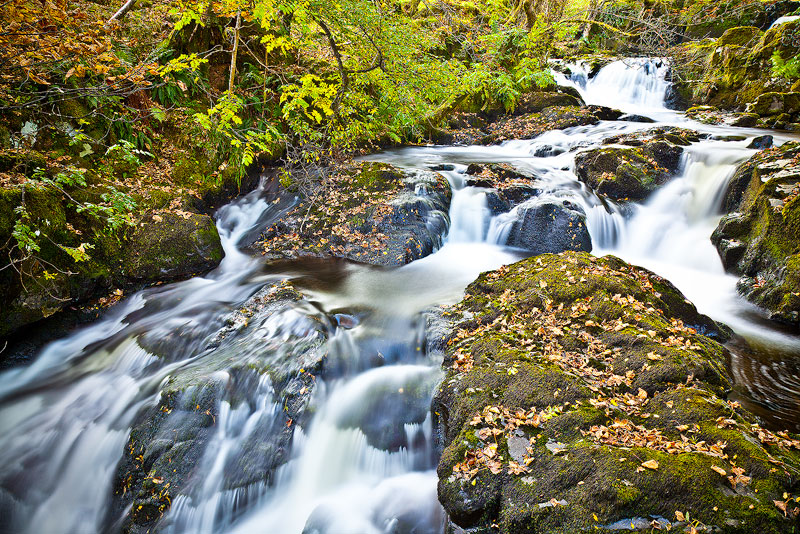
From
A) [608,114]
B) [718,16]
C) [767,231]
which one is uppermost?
[718,16]

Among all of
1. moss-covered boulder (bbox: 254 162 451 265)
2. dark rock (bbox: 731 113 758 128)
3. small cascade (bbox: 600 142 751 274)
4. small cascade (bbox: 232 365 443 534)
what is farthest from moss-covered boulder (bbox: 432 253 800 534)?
dark rock (bbox: 731 113 758 128)

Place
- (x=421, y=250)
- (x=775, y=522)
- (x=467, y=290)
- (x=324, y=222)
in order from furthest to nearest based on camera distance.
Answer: (x=324, y=222), (x=421, y=250), (x=467, y=290), (x=775, y=522)

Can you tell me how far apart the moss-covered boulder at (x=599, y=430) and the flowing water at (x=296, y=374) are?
67 cm

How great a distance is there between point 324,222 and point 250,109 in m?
3.63

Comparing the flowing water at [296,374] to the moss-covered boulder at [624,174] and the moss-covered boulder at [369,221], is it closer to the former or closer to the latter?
the moss-covered boulder at [369,221]

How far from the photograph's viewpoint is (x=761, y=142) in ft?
27.6

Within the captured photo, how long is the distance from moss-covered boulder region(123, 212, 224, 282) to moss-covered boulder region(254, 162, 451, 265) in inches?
42.0

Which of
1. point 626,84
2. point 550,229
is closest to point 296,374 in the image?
point 550,229

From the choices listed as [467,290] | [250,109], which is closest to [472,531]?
[467,290]

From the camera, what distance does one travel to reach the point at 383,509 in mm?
3449

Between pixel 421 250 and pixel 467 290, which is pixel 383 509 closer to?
pixel 467 290

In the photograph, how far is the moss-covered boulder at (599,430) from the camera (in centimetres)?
227

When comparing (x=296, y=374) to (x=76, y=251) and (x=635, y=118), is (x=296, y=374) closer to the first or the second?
(x=76, y=251)

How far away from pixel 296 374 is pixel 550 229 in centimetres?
549
